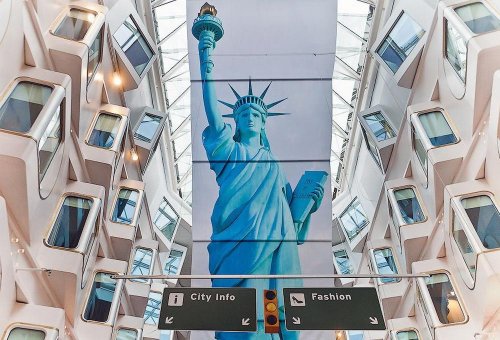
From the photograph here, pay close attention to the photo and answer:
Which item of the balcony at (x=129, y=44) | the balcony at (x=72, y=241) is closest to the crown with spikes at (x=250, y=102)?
the balcony at (x=72, y=241)

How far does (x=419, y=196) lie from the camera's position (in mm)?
16078

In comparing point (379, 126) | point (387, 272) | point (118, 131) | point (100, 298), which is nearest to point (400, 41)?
point (379, 126)

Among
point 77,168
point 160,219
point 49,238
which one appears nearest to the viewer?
point 49,238

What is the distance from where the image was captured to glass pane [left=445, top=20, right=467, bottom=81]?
12.0 meters

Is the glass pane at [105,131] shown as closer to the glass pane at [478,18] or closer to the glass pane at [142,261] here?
the glass pane at [142,261]

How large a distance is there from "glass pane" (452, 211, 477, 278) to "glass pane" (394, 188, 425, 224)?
12.4 ft

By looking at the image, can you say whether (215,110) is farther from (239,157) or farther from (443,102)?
(443,102)

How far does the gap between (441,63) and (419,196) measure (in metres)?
4.46

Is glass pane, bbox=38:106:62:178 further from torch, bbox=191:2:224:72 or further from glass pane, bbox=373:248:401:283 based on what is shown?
glass pane, bbox=373:248:401:283

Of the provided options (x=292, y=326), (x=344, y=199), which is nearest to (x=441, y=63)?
(x=292, y=326)

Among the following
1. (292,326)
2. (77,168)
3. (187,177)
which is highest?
(187,177)

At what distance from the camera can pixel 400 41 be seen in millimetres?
17000

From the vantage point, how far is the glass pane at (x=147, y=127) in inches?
772

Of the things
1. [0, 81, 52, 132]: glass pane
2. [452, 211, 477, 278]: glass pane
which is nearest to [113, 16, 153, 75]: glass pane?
[0, 81, 52, 132]: glass pane
